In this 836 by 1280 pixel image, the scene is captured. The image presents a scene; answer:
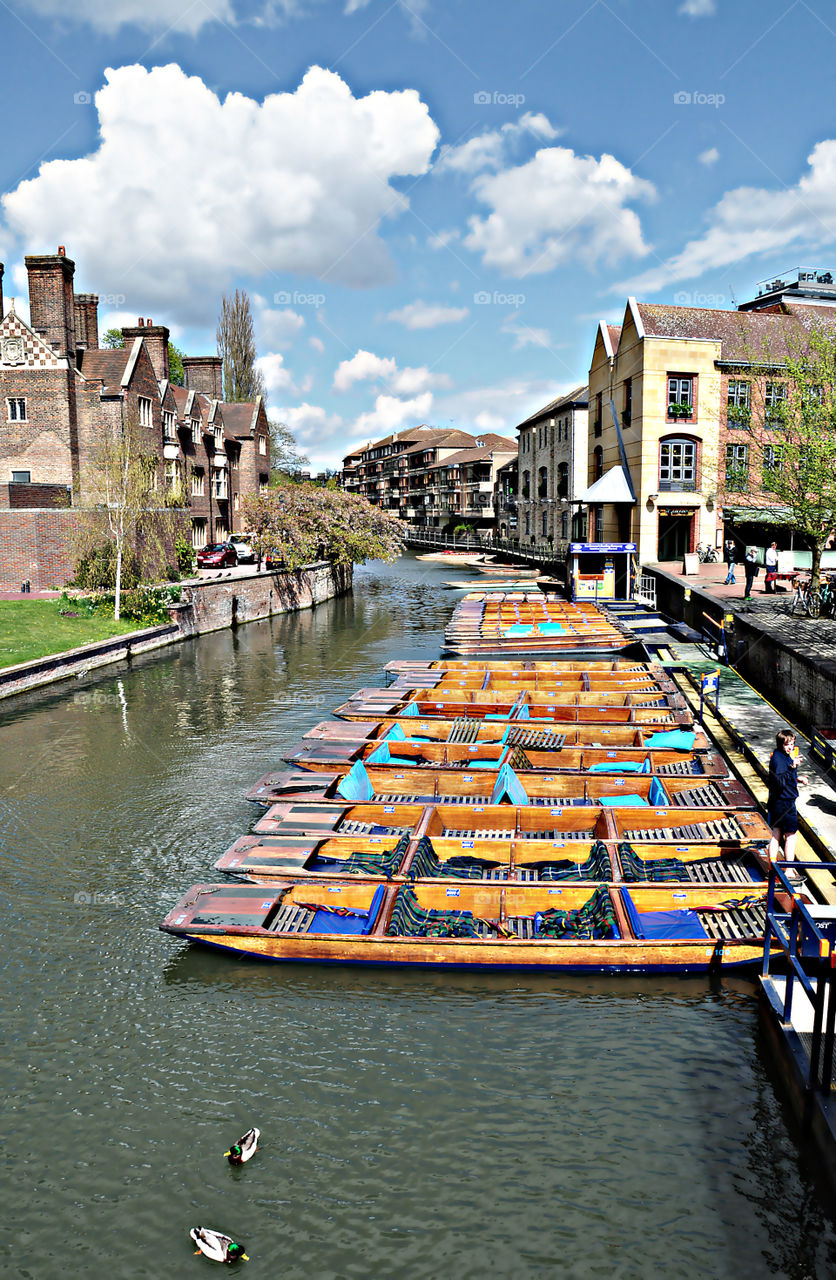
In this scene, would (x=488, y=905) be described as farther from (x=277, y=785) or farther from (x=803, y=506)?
(x=803, y=506)

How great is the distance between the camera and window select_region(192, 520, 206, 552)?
56.8 meters

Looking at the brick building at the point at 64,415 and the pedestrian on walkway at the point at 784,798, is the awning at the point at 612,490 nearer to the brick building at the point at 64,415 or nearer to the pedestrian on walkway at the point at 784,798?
the brick building at the point at 64,415

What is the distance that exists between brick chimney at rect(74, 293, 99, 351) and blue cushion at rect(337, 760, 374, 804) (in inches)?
1642

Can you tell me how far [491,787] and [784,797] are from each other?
500cm

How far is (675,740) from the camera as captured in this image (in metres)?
16.1

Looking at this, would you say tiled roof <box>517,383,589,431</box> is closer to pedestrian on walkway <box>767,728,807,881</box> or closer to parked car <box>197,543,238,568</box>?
parked car <box>197,543,238,568</box>

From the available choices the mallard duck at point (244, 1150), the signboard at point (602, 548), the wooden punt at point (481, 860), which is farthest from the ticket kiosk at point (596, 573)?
the mallard duck at point (244, 1150)

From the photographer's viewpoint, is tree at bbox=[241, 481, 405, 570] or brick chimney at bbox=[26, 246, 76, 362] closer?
brick chimney at bbox=[26, 246, 76, 362]

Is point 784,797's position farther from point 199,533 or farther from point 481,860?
point 199,533

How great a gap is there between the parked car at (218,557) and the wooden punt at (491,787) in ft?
114

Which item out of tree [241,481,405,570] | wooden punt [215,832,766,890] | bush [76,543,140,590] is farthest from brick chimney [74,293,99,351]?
wooden punt [215,832,766,890]

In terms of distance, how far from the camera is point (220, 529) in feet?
204

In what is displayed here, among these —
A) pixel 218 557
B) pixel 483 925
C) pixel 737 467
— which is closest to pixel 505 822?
pixel 483 925

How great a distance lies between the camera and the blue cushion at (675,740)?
15.7m
